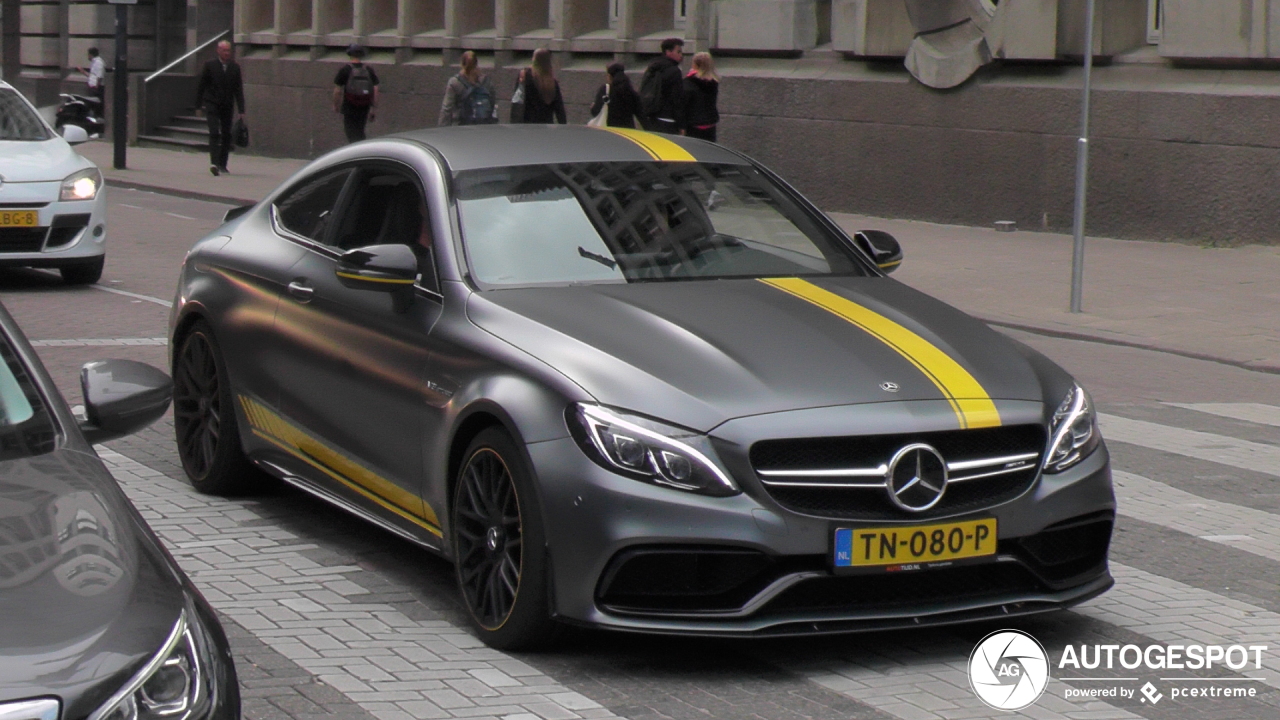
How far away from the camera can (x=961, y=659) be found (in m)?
5.24

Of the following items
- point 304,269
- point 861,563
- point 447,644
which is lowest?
point 447,644

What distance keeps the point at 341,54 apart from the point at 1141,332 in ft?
70.9

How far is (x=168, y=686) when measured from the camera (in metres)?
2.98

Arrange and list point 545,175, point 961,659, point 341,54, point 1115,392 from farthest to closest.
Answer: point 341,54
point 1115,392
point 545,175
point 961,659

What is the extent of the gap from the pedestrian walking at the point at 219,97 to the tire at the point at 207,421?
21.2 meters

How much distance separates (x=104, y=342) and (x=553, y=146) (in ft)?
19.1

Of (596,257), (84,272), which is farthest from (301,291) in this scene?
(84,272)

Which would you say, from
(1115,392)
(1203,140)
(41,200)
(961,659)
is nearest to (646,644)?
(961,659)

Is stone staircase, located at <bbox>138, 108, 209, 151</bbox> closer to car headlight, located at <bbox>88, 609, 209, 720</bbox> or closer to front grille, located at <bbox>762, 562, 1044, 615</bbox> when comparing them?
front grille, located at <bbox>762, 562, 1044, 615</bbox>

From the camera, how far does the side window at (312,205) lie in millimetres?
6793

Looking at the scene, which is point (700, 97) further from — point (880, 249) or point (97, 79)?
point (97, 79)

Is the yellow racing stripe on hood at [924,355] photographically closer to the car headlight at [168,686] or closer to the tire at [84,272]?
the car headlight at [168,686]

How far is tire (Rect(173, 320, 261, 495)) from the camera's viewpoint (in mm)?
7125

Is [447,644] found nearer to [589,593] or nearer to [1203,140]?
[589,593]
